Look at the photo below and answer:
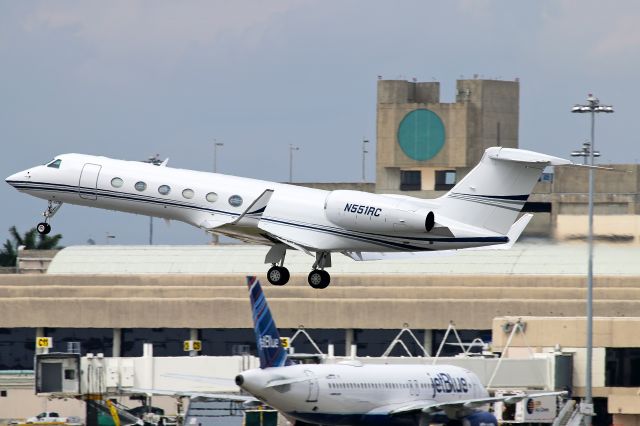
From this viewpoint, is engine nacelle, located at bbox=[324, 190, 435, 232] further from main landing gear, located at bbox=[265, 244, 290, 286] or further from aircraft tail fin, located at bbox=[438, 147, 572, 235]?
main landing gear, located at bbox=[265, 244, 290, 286]

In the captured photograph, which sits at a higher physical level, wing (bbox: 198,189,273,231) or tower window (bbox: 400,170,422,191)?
tower window (bbox: 400,170,422,191)

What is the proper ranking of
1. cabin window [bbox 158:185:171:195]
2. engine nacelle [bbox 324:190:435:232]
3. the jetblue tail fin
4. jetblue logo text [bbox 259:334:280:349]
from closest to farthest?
engine nacelle [bbox 324:190:435:232] → cabin window [bbox 158:185:171:195] → the jetblue tail fin → jetblue logo text [bbox 259:334:280:349]

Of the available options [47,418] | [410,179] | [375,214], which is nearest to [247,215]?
[375,214]

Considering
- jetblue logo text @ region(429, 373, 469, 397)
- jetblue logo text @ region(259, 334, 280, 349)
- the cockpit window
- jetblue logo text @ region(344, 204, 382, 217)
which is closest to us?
jetblue logo text @ region(344, 204, 382, 217)

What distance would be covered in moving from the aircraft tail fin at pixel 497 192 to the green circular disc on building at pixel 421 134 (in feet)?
285

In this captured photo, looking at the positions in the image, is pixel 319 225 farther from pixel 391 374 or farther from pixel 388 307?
pixel 388 307

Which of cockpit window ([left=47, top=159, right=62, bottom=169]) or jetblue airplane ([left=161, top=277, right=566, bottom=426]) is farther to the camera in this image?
jetblue airplane ([left=161, top=277, right=566, bottom=426])

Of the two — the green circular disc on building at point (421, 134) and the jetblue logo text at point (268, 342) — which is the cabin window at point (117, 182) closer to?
the jetblue logo text at point (268, 342)

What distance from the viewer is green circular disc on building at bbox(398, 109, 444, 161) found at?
137m

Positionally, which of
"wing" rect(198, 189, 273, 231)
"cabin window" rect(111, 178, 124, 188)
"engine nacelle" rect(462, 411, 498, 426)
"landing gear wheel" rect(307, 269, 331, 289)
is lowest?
"engine nacelle" rect(462, 411, 498, 426)

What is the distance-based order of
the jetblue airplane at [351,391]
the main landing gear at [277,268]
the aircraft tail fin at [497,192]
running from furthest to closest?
the jetblue airplane at [351,391] < the main landing gear at [277,268] < the aircraft tail fin at [497,192]

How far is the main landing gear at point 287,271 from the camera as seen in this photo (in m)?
51.0

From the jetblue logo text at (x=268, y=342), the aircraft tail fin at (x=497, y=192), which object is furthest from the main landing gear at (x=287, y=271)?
the jetblue logo text at (x=268, y=342)

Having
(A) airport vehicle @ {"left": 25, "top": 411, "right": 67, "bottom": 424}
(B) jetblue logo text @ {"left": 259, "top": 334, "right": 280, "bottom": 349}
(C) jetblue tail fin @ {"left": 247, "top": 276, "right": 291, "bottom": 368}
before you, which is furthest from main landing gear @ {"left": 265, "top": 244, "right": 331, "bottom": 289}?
(A) airport vehicle @ {"left": 25, "top": 411, "right": 67, "bottom": 424}
